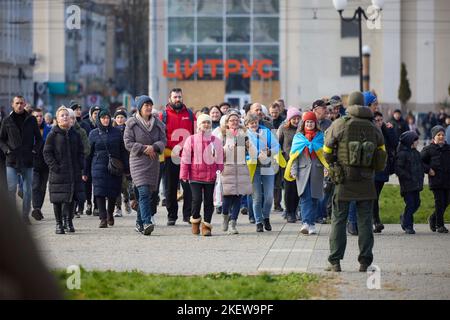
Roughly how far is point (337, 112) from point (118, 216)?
4200 millimetres

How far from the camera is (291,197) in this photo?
16938 millimetres

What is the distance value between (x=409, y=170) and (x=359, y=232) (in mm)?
4591

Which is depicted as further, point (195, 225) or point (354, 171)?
point (195, 225)

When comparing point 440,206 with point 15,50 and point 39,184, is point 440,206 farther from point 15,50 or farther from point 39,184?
point 15,50

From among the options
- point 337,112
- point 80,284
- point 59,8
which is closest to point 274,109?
point 337,112

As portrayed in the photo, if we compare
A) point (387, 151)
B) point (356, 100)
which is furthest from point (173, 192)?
point (356, 100)

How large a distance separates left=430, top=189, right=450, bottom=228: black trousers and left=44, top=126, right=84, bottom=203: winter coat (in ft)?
16.6

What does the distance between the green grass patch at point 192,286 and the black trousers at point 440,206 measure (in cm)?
561

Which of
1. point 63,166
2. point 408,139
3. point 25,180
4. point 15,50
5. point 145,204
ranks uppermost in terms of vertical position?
point 15,50

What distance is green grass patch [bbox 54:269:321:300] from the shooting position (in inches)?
326

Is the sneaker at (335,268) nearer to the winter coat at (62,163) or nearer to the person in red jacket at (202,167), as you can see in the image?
the person in red jacket at (202,167)

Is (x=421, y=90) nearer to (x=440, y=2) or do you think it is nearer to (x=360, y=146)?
(x=440, y=2)

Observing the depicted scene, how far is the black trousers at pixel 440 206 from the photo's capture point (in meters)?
15.2

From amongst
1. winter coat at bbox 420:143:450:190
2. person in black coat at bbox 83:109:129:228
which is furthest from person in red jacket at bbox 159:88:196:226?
winter coat at bbox 420:143:450:190
